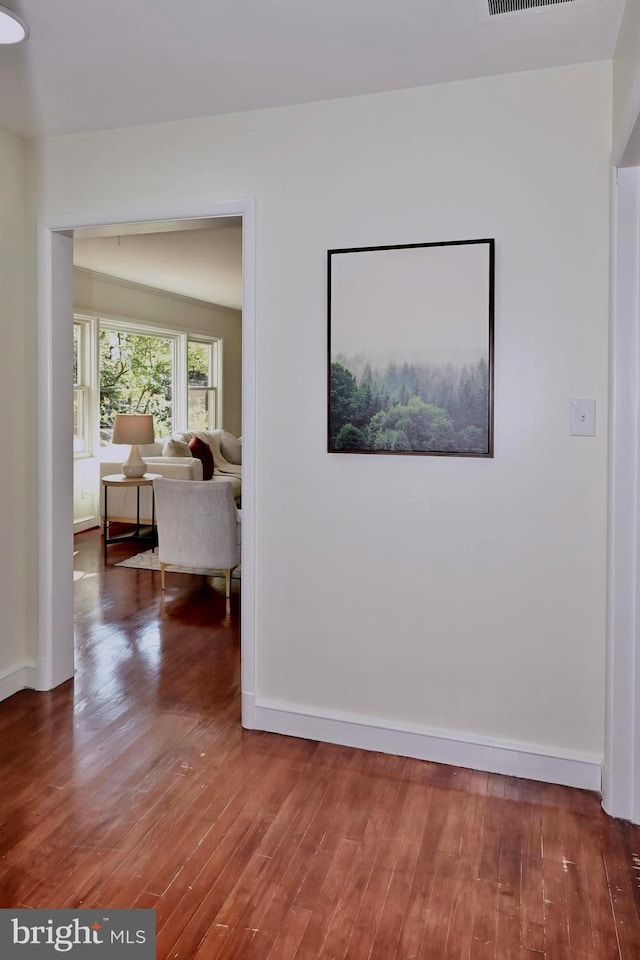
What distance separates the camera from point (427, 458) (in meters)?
2.54

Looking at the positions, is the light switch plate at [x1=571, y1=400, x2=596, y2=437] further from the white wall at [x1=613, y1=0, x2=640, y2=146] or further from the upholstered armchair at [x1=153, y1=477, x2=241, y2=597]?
the upholstered armchair at [x1=153, y1=477, x2=241, y2=597]

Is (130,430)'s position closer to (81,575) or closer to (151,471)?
(151,471)

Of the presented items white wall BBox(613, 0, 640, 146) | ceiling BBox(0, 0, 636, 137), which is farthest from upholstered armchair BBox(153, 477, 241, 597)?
white wall BBox(613, 0, 640, 146)

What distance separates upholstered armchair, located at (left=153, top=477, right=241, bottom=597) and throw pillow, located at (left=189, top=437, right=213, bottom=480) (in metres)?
2.36

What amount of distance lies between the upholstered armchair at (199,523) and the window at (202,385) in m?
4.48

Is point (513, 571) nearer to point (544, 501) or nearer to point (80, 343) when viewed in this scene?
point (544, 501)

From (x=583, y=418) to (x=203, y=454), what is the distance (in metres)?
5.26

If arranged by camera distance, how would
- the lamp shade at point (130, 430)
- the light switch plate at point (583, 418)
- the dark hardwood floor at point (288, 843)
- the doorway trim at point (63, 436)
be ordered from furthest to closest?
1. the lamp shade at point (130, 430)
2. the doorway trim at point (63, 436)
3. the light switch plate at point (583, 418)
4. the dark hardwood floor at point (288, 843)

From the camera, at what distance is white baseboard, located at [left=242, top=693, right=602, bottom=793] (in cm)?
241

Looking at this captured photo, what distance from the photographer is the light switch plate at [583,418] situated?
2330mm

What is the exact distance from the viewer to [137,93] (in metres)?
2.54

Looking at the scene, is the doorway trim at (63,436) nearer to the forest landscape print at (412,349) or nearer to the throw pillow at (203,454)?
the forest landscape print at (412,349)

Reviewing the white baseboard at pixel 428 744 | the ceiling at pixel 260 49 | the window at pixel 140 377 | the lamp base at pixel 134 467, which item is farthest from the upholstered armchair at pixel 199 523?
the ceiling at pixel 260 49

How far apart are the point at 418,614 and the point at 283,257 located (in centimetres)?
146
